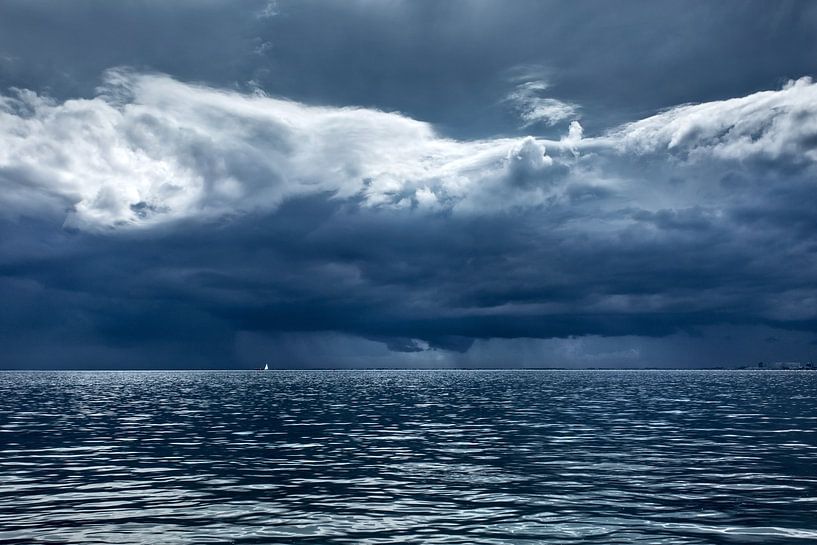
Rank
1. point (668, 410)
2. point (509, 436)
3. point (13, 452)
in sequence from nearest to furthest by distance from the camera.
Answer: point (13, 452) < point (509, 436) < point (668, 410)

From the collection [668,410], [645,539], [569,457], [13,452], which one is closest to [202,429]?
[13,452]

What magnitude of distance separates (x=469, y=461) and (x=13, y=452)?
85.3 ft

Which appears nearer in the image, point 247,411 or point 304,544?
point 304,544

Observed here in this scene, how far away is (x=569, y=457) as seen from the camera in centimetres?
3697

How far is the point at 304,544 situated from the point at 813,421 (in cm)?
5584

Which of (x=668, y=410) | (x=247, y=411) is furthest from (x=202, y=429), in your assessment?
(x=668, y=410)

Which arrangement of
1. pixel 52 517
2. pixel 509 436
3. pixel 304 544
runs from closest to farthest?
pixel 304 544 < pixel 52 517 < pixel 509 436

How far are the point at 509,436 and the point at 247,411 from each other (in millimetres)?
38299

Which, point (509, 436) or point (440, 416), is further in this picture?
point (440, 416)

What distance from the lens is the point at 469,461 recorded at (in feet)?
117

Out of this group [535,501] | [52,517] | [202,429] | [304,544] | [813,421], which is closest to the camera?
[304,544]

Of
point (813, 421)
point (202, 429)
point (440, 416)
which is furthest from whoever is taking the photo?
point (440, 416)

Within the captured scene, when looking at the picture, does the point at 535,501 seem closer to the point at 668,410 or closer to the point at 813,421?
the point at 813,421

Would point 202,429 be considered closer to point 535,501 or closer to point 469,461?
point 469,461
